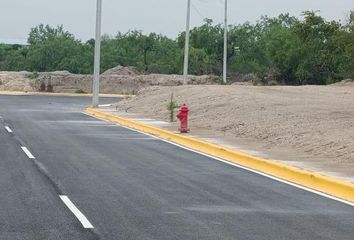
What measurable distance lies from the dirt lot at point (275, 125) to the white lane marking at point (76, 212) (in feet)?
17.8

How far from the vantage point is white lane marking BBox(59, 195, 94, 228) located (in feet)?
30.9

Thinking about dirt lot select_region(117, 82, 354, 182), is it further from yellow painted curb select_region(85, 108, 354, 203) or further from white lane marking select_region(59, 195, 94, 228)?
white lane marking select_region(59, 195, 94, 228)

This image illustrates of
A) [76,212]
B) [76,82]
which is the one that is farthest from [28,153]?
[76,82]

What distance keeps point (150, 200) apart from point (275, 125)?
1298cm

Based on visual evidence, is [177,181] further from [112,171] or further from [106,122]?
[106,122]

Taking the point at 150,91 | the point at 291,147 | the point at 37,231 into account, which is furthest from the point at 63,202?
the point at 150,91

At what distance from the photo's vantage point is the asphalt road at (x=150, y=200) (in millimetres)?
9203

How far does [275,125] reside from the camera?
2398 cm

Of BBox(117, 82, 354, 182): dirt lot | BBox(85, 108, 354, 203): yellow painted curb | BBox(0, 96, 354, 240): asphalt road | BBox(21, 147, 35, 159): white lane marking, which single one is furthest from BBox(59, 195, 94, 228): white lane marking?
BBox(21, 147, 35, 159): white lane marking

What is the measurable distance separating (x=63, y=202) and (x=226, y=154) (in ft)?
26.8

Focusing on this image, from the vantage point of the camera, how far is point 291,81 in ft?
241

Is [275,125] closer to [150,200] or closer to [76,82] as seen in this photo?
[150,200]

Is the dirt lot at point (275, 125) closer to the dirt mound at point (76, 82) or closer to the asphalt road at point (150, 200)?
the asphalt road at point (150, 200)

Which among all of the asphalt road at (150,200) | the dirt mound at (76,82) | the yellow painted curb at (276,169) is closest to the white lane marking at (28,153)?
the asphalt road at (150,200)
